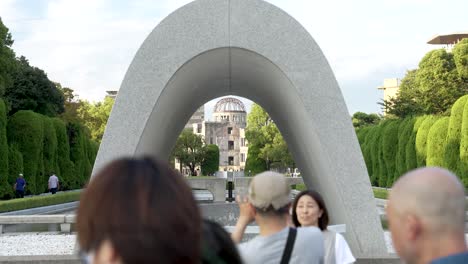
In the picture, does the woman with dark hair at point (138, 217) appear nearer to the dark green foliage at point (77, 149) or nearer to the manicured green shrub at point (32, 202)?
the manicured green shrub at point (32, 202)

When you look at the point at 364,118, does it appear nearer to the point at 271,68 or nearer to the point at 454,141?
the point at 454,141

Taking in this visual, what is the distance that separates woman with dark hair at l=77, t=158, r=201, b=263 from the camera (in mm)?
1255

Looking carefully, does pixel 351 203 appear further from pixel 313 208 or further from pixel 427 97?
pixel 427 97

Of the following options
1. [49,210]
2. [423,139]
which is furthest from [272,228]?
→ [423,139]

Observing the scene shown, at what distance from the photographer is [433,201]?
180 centimetres

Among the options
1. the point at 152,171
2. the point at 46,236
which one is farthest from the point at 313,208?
the point at 46,236

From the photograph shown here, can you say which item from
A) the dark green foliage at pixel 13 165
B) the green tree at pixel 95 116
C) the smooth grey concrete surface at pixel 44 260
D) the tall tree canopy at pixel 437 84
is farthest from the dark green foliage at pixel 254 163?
the smooth grey concrete surface at pixel 44 260

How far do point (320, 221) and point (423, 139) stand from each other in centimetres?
2669

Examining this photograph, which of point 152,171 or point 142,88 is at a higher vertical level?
point 142,88

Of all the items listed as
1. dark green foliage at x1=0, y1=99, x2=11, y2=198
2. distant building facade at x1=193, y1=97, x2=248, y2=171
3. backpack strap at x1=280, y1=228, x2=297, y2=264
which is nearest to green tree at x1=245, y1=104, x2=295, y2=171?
distant building facade at x1=193, y1=97, x2=248, y2=171

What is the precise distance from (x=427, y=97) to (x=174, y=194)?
4441 cm

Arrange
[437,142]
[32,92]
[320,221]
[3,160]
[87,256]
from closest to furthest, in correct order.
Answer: [87,256] < [320,221] < [3,160] < [437,142] < [32,92]

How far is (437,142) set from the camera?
27156mm

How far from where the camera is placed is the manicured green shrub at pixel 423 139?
29219mm
